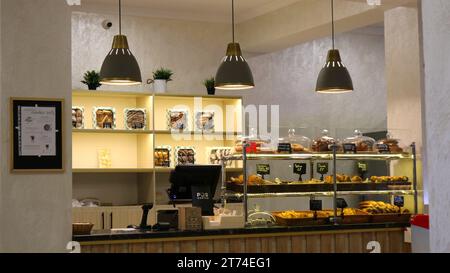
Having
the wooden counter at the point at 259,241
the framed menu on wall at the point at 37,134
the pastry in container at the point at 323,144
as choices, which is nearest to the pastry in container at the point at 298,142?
the pastry in container at the point at 323,144

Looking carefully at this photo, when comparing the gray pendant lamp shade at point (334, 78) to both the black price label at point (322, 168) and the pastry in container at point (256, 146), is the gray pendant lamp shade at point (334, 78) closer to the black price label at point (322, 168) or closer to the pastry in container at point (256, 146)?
the black price label at point (322, 168)

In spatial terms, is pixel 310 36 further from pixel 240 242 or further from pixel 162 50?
pixel 240 242

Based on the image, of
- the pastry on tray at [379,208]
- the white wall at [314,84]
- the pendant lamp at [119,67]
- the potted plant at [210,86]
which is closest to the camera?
the pendant lamp at [119,67]

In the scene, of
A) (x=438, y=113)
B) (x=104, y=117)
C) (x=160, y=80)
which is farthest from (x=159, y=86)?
(x=438, y=113)

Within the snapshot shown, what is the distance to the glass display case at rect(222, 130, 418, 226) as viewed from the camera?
5.88 meters

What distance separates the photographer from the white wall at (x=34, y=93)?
4785 mm

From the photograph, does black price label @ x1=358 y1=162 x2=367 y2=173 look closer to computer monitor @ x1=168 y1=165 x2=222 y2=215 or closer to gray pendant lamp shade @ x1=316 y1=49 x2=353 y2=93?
gray pendant lamp shade @ x1=316 y1=49 x2=353 y2=93

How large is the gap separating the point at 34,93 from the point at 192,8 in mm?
4298

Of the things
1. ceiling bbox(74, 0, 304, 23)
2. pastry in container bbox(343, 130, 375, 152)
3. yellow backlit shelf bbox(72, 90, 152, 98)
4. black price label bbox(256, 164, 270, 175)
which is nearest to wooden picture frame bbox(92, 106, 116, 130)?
yellow backlit shelf bbox(72, 90, 152, 98)

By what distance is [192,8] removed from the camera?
8.88 m

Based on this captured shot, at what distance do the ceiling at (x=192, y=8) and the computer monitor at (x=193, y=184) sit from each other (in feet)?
10.3

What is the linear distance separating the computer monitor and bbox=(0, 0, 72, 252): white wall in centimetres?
123
